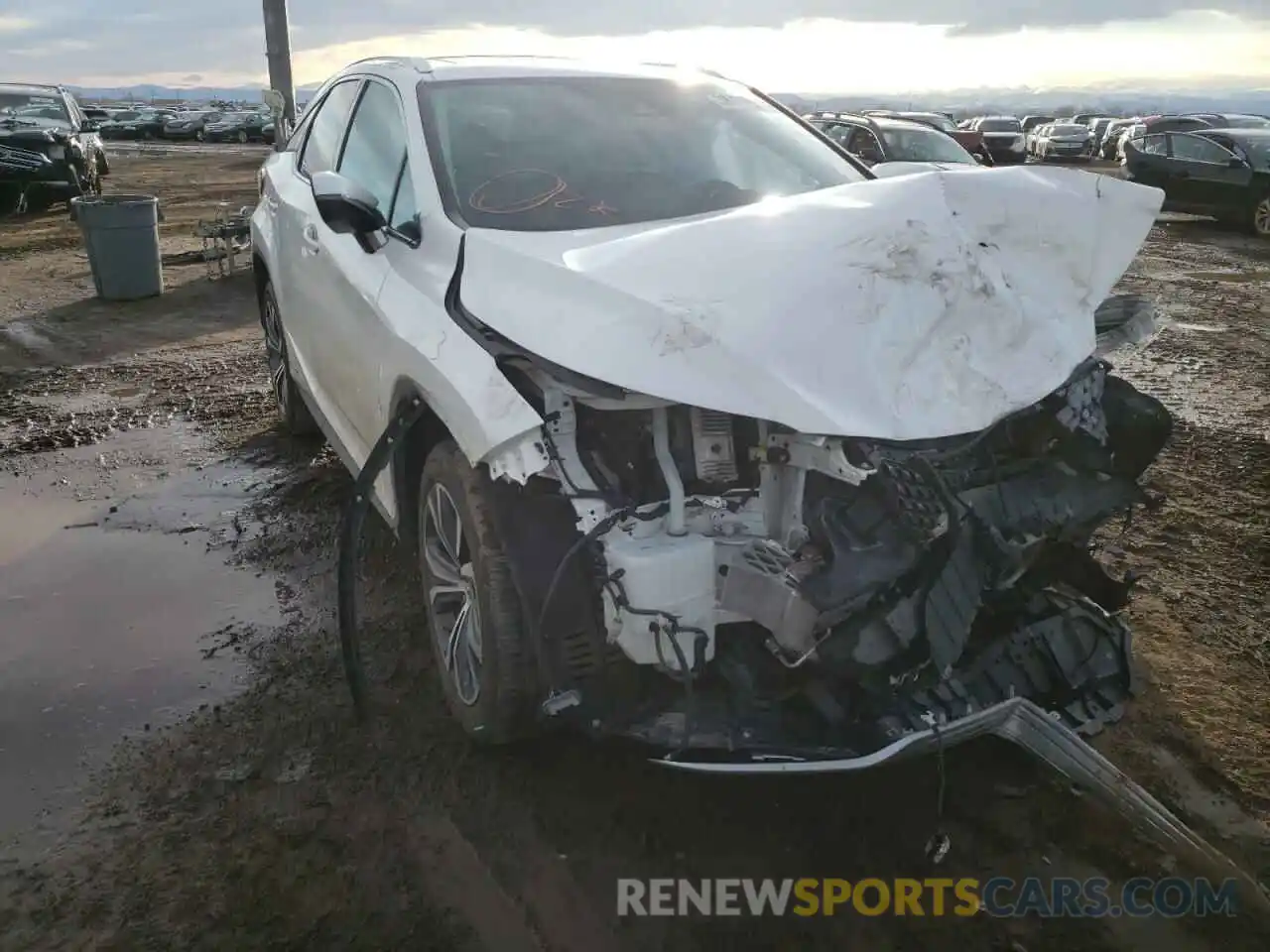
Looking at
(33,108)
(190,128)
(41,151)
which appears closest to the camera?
(41,151)

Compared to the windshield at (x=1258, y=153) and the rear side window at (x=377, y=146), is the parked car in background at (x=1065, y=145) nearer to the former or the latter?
the windshield at (x=1258, y=153)

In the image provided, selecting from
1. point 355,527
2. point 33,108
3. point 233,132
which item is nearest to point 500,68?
point 355,527

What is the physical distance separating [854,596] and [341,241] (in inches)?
93.4

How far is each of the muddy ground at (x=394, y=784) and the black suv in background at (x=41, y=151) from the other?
1123 cm

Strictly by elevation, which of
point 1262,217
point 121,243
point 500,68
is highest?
point 500,68

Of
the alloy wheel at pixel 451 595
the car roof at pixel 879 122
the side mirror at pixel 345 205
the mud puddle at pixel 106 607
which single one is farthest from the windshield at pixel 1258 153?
the alloy wheel at pixel 451 595

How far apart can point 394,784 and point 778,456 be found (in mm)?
1436

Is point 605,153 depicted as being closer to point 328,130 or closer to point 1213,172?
point 328,130

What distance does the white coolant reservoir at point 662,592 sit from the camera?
7.73ft

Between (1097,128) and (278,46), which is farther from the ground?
(278,46)

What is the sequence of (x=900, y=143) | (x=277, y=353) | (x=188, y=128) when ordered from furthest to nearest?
(x=188, y=128) → (x=900, y=143) → (x=277, y=353)

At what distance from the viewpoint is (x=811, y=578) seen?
7.54 feet

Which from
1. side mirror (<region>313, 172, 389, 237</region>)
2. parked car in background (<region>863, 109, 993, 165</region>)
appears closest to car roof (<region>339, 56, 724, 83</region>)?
side mirror (<region>313, 172, 389, 237</region>)

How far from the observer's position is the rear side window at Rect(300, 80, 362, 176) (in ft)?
13.8
